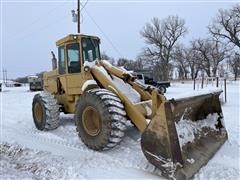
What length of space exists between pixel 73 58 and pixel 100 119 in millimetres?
2561

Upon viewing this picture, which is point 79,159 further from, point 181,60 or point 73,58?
point 181,60

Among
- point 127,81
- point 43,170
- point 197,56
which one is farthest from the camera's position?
point 197,56

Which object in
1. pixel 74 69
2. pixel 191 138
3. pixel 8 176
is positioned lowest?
pixel 8 176

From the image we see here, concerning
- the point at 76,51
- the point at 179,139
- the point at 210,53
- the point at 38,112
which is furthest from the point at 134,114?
the point at 210,53

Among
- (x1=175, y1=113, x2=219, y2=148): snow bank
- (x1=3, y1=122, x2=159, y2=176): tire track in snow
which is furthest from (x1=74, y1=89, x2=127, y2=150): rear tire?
(x1=175, y1=113, x2=219, y2=148): snow bank

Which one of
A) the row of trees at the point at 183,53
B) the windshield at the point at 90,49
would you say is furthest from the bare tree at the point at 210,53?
the windshield at the point at 90,49

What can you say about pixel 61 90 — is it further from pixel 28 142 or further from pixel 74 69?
pixel 28 142

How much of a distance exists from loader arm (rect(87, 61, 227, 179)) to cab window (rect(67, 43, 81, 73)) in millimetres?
1122

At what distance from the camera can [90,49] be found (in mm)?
8023

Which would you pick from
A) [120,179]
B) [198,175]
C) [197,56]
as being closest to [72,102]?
[120,179]

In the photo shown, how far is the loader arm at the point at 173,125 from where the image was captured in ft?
15.3

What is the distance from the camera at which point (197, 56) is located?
64500 millimetres

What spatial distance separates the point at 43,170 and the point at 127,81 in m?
2.49

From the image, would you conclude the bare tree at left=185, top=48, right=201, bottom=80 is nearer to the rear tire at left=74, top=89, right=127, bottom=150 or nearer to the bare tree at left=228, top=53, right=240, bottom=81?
the bare tree at left=228, top=53, right=240, bottom=81
